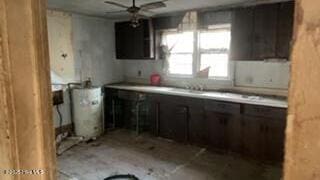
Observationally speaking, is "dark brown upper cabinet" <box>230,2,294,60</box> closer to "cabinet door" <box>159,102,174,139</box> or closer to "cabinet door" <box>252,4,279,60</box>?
"cabinet door" <box>252,4,279,60</box>

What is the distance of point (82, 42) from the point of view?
474 cm

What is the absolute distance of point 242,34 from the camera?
373 cm

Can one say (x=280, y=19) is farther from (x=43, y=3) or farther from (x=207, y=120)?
(x=43, y=3)

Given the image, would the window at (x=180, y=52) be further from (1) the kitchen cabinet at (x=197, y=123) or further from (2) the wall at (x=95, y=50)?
(2) the wall at (x=95, y=50)

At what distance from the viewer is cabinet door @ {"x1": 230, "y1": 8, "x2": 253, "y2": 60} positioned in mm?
3647

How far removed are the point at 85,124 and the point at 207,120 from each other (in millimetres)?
2162

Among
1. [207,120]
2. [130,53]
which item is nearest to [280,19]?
[207,120]

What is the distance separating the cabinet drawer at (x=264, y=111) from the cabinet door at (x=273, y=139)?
72mm

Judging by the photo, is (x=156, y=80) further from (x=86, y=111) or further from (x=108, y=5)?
(x=108, y=5)

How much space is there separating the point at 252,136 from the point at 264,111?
1.38 ft

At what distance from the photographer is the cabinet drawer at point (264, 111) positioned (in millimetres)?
3201

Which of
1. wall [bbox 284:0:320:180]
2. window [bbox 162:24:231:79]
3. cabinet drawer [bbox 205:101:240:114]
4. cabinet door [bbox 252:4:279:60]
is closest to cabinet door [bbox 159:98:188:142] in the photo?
cabinet drawer [bbox 205:101:240:114]

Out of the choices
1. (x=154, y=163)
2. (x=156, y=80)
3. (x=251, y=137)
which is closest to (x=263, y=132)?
(x=251, y=137)

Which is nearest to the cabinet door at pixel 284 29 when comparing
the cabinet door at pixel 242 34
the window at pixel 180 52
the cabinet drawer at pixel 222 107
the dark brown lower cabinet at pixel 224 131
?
the cabinet door at pixel 242 34
